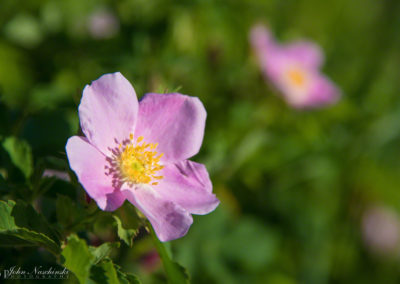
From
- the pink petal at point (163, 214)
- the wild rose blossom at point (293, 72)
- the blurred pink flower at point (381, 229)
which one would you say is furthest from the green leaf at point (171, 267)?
the blurred pink flower at point (381, 229)

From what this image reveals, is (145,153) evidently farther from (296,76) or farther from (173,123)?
(296,76)

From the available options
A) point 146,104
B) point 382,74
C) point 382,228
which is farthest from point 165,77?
point 382,228

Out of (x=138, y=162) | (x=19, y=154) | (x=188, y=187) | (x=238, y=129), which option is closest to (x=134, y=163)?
(x=138, y=162)

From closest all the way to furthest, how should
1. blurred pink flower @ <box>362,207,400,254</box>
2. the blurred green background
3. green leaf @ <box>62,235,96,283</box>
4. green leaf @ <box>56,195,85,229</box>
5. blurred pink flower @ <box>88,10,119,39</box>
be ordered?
1. green leaf @ <box>62,235,96,283</box>
2. green leaf @ <box>56,195,85,229</box>
3. the blurred green background
4. blurred pink flower @ <box>88,10,119,39</box>
5. blurred pink flower @ <box>362,207,400,254</box>

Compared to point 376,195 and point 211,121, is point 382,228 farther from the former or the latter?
point 211,121

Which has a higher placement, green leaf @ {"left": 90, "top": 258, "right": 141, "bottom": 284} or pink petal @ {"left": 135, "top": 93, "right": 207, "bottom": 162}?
pink petal @ {"left": 135, "top": 93, "right": 207, "bottom": 162}

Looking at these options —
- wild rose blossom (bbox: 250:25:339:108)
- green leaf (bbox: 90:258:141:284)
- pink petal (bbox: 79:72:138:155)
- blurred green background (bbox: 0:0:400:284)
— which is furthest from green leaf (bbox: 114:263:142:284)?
wild rose blossom (bbox: 250:25:339:108)

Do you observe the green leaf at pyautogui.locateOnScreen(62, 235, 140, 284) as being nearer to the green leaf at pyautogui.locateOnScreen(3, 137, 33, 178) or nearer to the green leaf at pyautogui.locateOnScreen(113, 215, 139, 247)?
the green leaf at pyautogui.locateOnScreen(113, 215, 139, 247)
